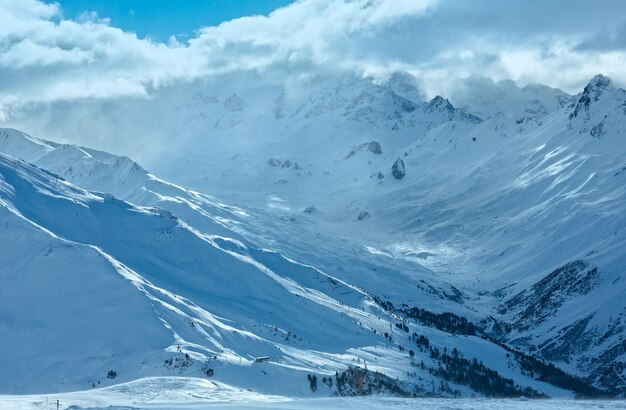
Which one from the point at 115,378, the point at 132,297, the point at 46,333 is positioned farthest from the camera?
the point at 132,297

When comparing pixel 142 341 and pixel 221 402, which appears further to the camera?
pixel 142 341

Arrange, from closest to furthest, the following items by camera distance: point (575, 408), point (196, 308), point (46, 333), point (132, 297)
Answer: point (575, 408) < point (46, 333) < point (132, 297) < point (196, 308)

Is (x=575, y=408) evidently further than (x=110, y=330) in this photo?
No

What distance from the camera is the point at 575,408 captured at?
77.8m

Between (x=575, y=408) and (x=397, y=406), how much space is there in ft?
48.1

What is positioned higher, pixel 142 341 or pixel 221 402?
pixel 142 341

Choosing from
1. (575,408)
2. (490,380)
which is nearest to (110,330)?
(490,380)

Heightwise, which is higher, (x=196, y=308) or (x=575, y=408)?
(x=196, y=308)

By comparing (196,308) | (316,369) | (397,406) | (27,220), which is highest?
(27,220)

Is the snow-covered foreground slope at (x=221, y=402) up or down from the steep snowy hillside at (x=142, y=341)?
down

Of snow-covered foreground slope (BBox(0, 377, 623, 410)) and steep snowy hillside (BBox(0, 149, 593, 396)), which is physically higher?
steep snowy hillside (BBox(0, 149, 593, 396))

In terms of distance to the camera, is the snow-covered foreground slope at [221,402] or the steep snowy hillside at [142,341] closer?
the snow-covered foreground slope at [221,402]

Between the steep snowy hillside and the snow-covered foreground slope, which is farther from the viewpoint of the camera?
the steep snowy hillside

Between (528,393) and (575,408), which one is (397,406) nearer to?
(575,408)
